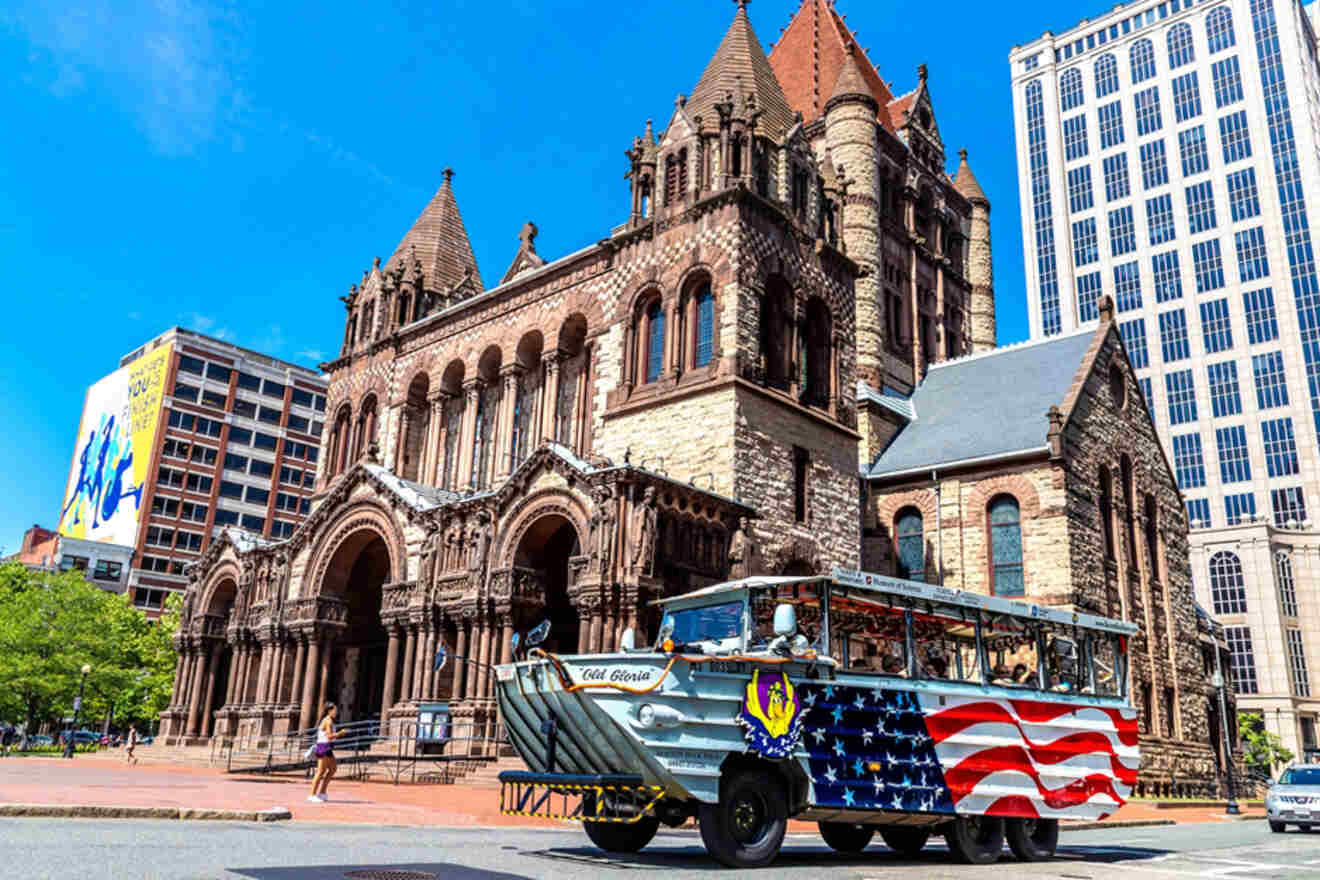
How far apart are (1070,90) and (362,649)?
91054mm

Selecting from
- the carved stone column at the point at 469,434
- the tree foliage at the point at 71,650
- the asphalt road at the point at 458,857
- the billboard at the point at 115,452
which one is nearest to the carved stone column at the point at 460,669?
the carved stone column at the point at 469,434

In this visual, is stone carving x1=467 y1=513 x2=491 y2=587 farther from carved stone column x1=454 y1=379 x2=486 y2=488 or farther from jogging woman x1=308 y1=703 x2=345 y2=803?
jogging woman x1=308 y1=703 x2=345 y2=803

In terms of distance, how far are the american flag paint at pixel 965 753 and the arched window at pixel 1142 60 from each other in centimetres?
9600

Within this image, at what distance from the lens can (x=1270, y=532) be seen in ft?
224

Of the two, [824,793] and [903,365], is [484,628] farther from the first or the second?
[903,365]

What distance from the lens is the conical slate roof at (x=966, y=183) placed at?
175 ft

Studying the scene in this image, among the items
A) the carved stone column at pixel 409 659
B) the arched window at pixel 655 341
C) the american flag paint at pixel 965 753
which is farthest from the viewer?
the arched window at pixel 655 341

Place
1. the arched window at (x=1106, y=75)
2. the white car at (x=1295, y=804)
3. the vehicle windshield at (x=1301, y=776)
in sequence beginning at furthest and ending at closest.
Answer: the arched window at (x=1106, y=75) < the vehicle windshield at (x=1301, y=776) < the white car at (x=1295, y=804)

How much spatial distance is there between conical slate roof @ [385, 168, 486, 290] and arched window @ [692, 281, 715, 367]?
1541 cm

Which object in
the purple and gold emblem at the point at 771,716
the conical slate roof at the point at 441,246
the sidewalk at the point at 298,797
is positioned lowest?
the sidewalk at the point at 298,797

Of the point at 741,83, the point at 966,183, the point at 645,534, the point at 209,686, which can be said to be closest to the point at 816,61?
the point at 966,183

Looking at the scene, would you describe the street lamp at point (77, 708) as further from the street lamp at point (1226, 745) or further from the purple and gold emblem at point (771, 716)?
the street lamp at point (1226, 745)

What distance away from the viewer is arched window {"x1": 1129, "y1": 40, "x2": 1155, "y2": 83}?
93125 millimetres

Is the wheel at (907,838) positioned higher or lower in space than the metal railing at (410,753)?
lower
